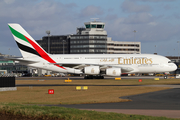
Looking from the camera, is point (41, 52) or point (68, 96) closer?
point (68, 96)

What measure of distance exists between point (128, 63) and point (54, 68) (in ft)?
59.4

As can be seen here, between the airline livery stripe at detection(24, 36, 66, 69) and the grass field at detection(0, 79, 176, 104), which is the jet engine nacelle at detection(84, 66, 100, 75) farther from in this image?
the grass field at detection(0, 79, 176, 104)

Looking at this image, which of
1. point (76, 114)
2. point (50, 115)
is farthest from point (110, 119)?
point (50, 115)

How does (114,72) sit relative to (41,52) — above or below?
below

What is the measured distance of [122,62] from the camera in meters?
69.1

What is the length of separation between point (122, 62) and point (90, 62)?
7.97 m

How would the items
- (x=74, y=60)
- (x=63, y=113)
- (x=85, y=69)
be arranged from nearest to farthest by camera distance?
(x=63, y=113) < (x=85, y=69) < (x=74, y=60)

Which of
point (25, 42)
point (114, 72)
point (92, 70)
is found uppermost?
point (25, 42)

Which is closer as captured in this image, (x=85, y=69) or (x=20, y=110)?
(x=20, y=110)

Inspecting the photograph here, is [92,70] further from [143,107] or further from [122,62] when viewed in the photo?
[143,107]

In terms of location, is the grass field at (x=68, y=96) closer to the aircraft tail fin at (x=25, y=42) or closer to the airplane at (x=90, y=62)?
the airplane at (x=90, y=62)

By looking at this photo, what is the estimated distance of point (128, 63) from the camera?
68.7 m

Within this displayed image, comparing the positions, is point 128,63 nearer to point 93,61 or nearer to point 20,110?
point 93,61

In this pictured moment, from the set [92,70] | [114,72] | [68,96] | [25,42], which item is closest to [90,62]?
[92,70]
